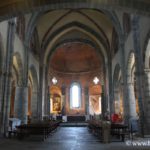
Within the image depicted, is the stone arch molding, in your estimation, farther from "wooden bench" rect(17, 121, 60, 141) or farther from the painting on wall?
the painting on wall

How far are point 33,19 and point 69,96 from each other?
1943cm

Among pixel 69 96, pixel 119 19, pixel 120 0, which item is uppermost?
pixel 119 19

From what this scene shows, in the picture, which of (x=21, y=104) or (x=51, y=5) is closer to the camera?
(x=51, y=5)

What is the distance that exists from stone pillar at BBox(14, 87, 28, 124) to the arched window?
19.1 meters

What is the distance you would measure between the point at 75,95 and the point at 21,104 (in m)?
19.8

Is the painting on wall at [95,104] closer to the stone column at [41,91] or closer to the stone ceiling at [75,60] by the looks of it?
the stone ceiling at [75,60]

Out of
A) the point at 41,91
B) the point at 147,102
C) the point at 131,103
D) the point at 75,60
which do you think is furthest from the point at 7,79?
the point at 75,60

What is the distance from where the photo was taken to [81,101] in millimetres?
36938

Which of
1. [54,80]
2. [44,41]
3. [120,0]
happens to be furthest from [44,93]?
[120,0]

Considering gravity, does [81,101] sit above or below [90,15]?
below

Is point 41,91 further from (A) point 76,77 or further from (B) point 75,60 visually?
(B) point 75,60

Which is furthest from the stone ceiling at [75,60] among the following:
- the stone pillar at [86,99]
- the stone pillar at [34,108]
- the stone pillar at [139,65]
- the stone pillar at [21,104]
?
the stone pillar at [139,65]

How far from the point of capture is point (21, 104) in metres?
18.3

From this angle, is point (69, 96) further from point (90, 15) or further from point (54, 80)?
point (90, 15)
